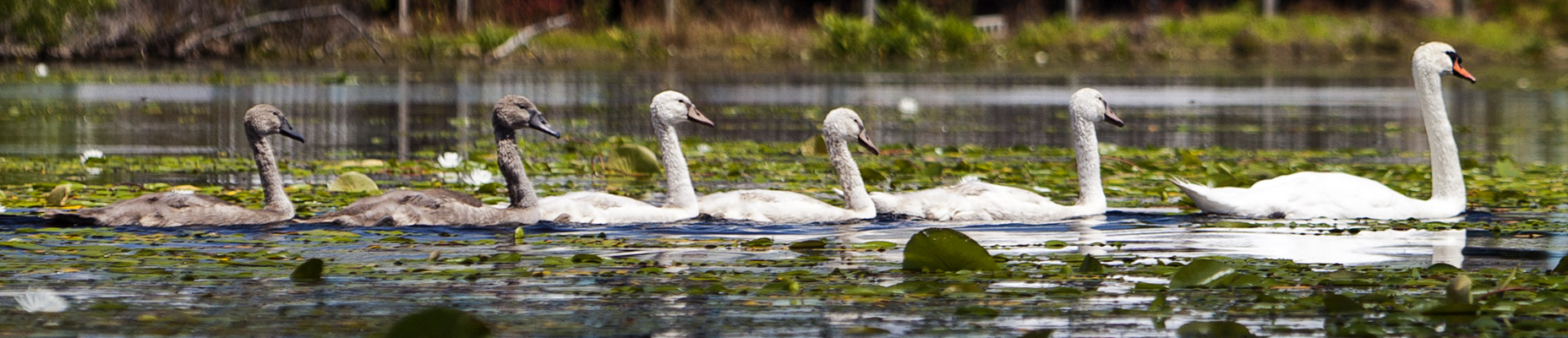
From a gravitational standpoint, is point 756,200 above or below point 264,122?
below

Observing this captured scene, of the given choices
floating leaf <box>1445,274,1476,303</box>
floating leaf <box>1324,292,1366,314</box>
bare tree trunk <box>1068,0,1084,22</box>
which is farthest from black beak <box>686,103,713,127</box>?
bare tree trunk <box>1068,0,1084,22</box>

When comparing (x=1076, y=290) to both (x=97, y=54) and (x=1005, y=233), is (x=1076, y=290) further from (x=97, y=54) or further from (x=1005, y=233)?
(x=97, y=54)

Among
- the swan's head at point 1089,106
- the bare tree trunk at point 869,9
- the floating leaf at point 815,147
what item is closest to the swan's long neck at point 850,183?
the swan's head at point 1089,106

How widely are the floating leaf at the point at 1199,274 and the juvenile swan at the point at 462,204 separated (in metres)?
3.25

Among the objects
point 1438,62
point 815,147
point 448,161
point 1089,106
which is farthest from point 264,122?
point 1438,62

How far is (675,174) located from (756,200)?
42 cm

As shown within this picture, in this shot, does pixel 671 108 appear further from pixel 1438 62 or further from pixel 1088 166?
pixel 1438 62

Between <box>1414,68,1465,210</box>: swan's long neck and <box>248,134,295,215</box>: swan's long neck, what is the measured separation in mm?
5081

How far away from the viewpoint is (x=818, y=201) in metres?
9.48

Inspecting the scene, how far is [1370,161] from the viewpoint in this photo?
13539 millimetres

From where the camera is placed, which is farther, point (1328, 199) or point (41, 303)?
point (1328, 199)

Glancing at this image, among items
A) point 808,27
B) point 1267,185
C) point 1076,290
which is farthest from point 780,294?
point 808,27

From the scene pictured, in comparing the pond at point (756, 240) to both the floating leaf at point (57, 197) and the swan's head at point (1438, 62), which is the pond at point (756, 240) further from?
the swan's head at point (1438, 62)

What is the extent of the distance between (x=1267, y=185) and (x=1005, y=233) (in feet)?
4.81
